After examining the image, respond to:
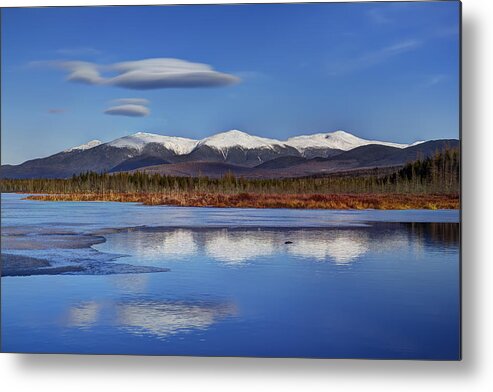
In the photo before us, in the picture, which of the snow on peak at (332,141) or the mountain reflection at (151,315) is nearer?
the mountain reflection at (151,315)

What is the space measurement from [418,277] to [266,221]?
1.14 metres

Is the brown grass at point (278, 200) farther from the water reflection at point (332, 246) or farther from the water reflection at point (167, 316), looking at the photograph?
the water reflection at point (167, 316)

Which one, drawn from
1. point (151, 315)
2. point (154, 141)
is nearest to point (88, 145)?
point (154, 141)

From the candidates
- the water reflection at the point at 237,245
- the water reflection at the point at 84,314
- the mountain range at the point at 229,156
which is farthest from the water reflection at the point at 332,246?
the water reflection at the point at 84,314

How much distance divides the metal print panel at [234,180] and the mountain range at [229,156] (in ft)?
0.05

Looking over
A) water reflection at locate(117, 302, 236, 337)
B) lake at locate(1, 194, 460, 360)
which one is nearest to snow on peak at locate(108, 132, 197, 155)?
lake at locate(1, 194, 460, 360)

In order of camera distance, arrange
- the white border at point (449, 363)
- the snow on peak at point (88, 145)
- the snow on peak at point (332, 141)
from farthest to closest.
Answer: the snow on peak at point (88, 145)
the snow on peak at point (332, 141)
the white border at point (449, 363)

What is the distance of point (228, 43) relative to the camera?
210 inches

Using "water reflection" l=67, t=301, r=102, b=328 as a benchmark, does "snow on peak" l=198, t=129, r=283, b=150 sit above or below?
above

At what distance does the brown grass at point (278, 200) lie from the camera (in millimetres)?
5352

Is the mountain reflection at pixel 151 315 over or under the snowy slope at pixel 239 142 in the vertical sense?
under

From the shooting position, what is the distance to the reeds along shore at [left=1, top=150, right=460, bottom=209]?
529cm

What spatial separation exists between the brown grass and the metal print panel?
1 centimetres

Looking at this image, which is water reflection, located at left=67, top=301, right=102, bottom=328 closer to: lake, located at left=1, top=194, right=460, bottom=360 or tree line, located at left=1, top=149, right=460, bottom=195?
lake, located at left=1, top=194, right=460, bottom=360
